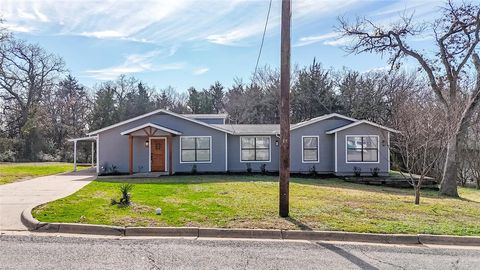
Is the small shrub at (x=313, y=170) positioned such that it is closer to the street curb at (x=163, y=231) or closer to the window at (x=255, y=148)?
the window at (x=255, y=148)

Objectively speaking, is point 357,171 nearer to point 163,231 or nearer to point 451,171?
point 451,171

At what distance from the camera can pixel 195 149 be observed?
21.1 meters

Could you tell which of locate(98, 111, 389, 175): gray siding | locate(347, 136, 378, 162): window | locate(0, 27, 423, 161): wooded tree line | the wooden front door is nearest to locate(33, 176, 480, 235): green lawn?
the wooden front door

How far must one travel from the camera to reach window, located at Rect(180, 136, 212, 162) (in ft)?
69.1

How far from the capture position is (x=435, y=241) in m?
6.26

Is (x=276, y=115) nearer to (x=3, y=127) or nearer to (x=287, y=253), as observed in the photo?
(x=3, y=127)

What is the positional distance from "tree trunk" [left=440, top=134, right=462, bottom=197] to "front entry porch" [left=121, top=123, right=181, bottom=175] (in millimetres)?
13247

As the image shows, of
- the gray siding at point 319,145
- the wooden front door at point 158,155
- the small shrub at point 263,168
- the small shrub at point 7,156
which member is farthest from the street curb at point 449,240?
the small shrub at point 7,156

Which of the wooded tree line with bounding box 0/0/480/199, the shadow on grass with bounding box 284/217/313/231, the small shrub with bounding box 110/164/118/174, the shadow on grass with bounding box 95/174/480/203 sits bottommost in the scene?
the shadow on grass with bounding box 95/174/480/203

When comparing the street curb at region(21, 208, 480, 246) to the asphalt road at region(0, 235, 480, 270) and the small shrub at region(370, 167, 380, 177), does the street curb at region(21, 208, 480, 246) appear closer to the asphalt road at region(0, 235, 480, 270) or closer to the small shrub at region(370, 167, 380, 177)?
the asphalt road at region(0, 235, 480, 270)

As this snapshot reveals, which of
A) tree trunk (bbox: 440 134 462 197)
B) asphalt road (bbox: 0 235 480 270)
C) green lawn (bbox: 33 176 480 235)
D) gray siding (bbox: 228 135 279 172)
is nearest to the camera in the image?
asphalt road (bbox: 0 235 480 270)

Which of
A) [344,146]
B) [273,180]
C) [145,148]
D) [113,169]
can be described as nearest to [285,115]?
[273,180]

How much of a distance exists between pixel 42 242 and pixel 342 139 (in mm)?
17631

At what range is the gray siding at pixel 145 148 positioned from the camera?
818 inches
